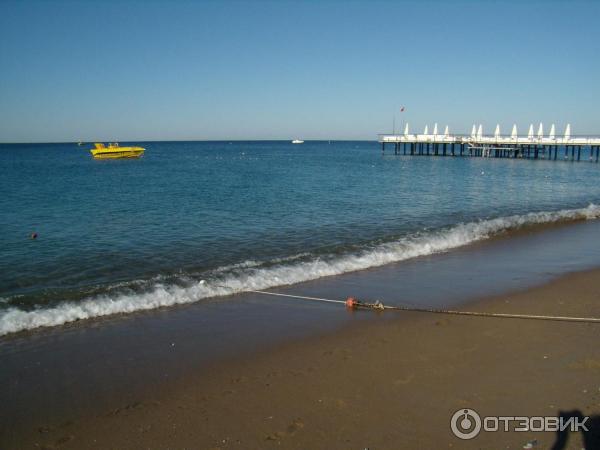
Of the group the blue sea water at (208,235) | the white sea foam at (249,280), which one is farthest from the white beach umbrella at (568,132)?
the white sea foam at (249,280)

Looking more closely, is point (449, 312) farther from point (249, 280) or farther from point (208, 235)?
point (208, 235)

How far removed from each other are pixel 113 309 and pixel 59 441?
4.26m

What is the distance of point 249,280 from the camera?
10797 mm

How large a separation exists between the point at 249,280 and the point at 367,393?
18.3ft

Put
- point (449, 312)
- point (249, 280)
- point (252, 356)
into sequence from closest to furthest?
point (252, 356), point (449, 312), point (249, 280)

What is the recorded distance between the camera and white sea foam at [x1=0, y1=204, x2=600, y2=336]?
335 inches

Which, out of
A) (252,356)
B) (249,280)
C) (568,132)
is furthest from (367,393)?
(568,132)

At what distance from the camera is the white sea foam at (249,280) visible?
8508 mm

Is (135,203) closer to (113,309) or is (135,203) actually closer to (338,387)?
(113,309)

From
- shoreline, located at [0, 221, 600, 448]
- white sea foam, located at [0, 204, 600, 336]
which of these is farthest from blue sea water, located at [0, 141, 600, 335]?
shoreline, located at [0, 221, 600, 448]

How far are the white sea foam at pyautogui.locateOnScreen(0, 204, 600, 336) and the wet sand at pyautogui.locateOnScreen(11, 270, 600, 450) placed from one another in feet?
11.0

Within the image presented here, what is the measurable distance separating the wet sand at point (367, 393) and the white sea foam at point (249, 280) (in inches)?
132

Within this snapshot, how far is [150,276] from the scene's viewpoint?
37.0 ft

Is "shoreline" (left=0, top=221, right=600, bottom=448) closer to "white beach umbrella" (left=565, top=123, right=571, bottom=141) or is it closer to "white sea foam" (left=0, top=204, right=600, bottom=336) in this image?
"white sea foam" (left=0, top=204, right=600, bottom=336)
